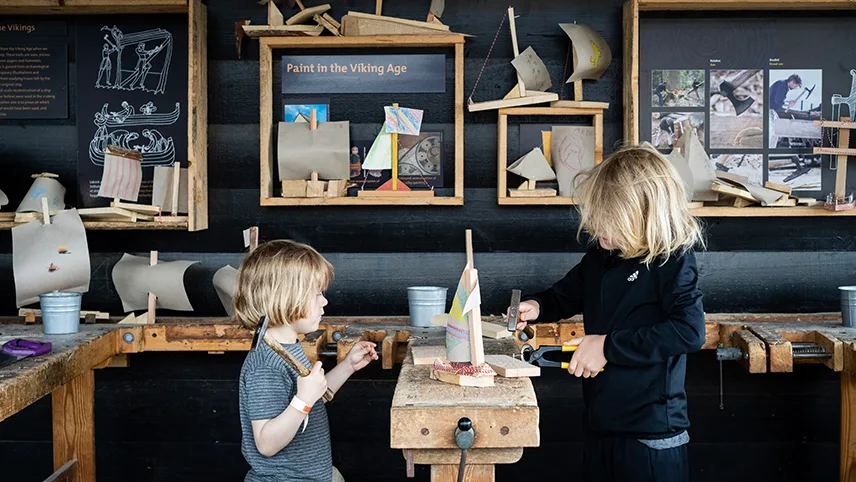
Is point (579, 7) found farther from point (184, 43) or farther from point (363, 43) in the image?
point (184, 43)

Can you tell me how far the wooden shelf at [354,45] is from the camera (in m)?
3.86

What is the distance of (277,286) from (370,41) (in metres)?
1.83

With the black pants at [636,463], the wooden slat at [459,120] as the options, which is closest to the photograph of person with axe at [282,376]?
the black pants at [636,463]

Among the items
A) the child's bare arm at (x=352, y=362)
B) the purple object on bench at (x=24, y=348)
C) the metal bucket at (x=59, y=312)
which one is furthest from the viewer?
the metal bucket at (x=59, y=312)

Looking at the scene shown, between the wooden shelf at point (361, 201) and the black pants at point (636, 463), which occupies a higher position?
the wooden shelf at point (361, 201)

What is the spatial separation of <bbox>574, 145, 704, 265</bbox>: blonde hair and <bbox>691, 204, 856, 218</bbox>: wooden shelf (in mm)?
1374

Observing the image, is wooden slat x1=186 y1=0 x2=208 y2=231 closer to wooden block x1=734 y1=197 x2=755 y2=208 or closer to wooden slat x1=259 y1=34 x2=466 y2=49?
wooden slat x1=259 y1=34 x2=466 y2=49

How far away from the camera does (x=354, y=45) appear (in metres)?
3.93

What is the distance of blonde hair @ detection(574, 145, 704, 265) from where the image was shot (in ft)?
7.92

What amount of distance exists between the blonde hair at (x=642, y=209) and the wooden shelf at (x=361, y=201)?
4.72ft

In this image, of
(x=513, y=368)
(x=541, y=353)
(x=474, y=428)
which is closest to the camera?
(x=474, y=428)

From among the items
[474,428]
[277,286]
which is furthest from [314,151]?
[474,428]

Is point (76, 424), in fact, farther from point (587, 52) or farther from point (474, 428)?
point (587, 52)

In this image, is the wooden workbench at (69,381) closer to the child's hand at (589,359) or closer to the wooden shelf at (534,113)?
the child's hand at (589,359)
